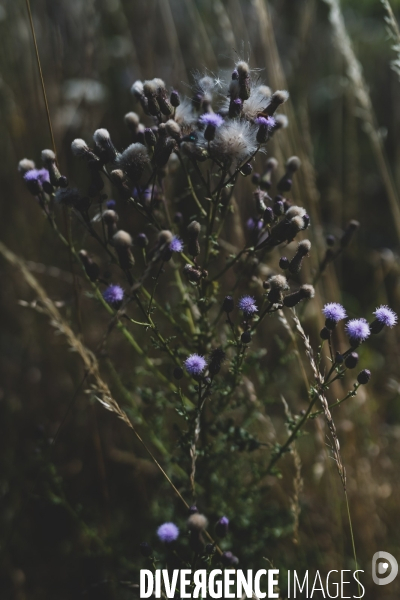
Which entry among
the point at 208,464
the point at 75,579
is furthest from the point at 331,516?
the point at 75,579

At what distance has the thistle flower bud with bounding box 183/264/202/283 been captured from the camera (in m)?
1.27

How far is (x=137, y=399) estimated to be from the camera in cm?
222

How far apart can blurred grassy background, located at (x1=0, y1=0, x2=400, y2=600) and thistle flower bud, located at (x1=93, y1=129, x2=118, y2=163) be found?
398 millimetres

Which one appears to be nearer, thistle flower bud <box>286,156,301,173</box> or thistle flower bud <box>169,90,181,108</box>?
thistle flower bud <box>169,90,181,108</box>

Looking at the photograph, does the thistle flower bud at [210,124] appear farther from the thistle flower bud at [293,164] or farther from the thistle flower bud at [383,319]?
the thistle flower bud at [383,319]

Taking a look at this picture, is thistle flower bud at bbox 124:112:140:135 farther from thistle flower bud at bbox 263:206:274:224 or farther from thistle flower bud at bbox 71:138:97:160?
thistle flower bud at bbox 263:206:274:224

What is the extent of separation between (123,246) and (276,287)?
0.34 metres

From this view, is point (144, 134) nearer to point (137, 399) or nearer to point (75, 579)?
point (137, 399)

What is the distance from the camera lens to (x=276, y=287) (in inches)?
48.3

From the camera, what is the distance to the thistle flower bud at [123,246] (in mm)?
1190

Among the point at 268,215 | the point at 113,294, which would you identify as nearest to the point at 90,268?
the point at 113,294

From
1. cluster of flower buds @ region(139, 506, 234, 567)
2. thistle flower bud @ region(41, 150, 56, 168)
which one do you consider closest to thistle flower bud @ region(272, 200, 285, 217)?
thistle flower bud @ region(41, 150, 56, 168)

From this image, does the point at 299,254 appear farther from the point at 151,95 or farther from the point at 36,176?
the point at 36,176

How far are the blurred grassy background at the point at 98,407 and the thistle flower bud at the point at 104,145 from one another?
0.40 metres
